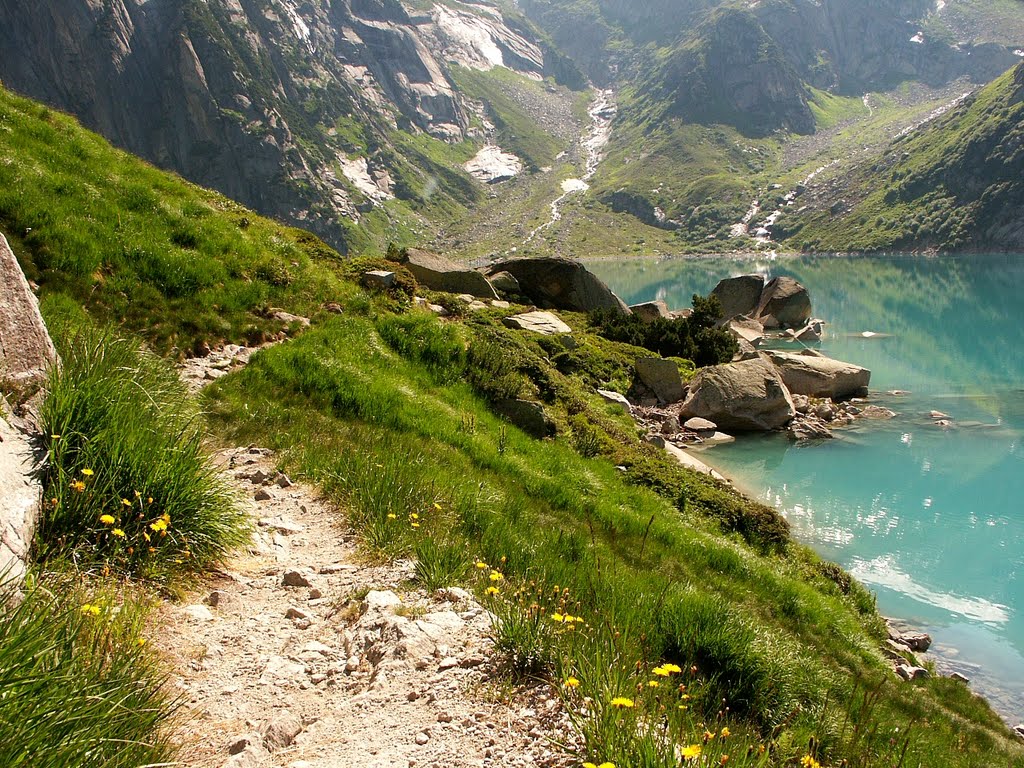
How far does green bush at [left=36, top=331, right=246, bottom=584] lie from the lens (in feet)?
15.2

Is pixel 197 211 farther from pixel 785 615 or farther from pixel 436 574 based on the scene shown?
pixel 785 615

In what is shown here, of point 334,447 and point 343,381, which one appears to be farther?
point 343,381

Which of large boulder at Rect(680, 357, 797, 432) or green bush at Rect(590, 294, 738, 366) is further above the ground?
green bush at Rect(590, 294, 738, 366)

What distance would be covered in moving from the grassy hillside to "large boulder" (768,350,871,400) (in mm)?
18755

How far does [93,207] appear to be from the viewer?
1205cm

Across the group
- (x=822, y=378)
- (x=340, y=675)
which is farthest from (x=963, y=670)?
(x=822, y=378)

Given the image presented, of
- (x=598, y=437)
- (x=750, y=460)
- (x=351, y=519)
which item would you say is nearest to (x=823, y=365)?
(x=750, y=460)

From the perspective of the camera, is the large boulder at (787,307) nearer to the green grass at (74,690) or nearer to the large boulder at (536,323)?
the large boulder at (536,323)

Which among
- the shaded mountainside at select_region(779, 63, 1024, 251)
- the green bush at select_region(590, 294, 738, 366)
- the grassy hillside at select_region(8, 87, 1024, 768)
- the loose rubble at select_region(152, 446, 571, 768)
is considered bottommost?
the loose rubble at select_region(152, 446, 571, 768)

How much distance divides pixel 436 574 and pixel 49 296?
706 cm

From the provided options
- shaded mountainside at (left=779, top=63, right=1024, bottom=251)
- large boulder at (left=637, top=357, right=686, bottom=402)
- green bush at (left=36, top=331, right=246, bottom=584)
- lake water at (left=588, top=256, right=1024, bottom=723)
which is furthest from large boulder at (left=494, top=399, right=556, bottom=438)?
shaded mountainside at (left=779, top=63, right=1024, bottom=251)

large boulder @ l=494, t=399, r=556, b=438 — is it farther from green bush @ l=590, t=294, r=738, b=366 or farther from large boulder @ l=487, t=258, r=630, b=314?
large boulder @ l=487, t=258, r=630, b=314

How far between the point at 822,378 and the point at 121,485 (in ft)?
110

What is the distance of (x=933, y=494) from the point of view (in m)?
21.6
